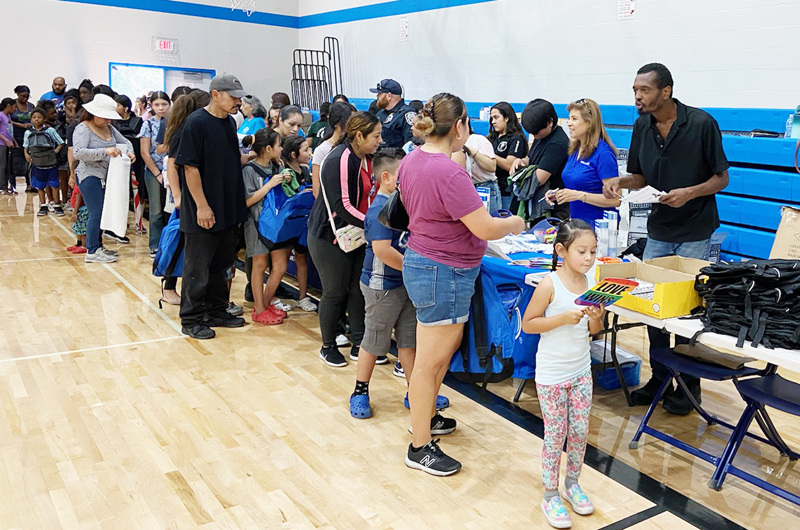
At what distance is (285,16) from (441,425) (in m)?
13.0

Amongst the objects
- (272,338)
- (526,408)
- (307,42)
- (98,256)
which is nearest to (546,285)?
(526,408)

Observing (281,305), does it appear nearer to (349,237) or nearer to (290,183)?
(290,183)

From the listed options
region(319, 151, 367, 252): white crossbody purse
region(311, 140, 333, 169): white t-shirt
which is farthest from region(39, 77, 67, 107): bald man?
region(319, 151, 367, 252): white crossbody purse

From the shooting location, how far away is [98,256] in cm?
683

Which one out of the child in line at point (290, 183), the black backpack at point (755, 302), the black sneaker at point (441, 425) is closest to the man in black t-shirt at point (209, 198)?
the child in line at point (290, 183)

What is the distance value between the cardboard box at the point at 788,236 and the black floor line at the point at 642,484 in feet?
9.61

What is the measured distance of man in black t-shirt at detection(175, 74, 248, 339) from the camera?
171 inches

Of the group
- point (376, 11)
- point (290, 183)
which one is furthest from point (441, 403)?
point (376, 11)

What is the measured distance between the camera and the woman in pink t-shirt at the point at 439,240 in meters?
2.62

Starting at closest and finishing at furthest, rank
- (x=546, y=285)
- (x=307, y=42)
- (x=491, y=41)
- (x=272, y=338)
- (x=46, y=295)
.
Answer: (x=546, y=285) → (x=272, y=338) → (x=46, y=295) → (x=491, y=41) → (x=307, y=42)

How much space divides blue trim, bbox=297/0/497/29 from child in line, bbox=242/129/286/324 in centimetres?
566

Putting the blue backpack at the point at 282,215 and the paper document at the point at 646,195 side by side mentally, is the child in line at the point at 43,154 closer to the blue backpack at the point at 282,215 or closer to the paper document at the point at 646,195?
the blue backpack at the point at 282,215

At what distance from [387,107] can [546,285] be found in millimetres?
4563

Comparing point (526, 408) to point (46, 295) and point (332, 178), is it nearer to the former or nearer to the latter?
point (332, 178)
